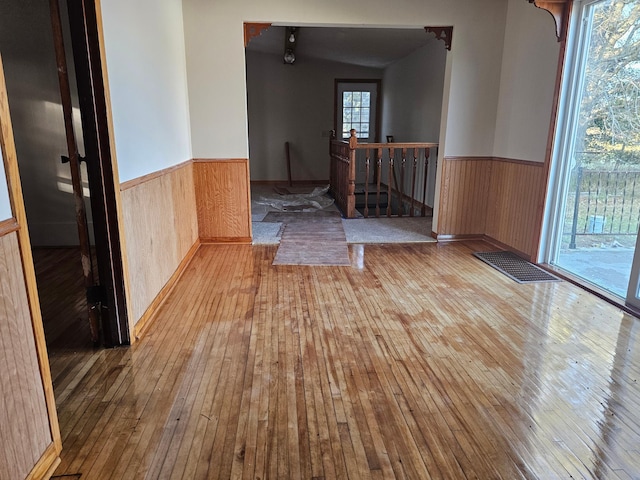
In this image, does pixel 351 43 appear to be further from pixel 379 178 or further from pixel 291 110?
pixel 379 178

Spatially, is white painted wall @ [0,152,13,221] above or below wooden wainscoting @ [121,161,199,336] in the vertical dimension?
above

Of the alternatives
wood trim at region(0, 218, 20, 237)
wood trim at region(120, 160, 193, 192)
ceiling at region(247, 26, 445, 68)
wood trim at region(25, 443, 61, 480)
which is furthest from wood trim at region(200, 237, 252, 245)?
ceiling at region(247, 26, 445, 68)

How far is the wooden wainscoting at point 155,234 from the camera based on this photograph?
2.53 metres

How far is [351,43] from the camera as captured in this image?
6.70m

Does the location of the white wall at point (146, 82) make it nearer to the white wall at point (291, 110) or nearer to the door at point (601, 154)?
the door at point (601, 154)

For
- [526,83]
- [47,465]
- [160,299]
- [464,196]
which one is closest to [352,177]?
[464,196]

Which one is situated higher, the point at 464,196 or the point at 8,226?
the point at 8,226

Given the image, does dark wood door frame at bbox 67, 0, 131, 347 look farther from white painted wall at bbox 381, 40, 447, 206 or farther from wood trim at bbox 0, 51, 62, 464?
white painted wall at bbox 381, 40, 447, 206

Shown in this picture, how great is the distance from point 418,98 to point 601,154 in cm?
369

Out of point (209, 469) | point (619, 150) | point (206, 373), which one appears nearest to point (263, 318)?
point (206, 373)

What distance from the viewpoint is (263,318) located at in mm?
2805

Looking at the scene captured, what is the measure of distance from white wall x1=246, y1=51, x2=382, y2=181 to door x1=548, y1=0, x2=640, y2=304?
5.89 m

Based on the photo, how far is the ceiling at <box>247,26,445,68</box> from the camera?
5934mm

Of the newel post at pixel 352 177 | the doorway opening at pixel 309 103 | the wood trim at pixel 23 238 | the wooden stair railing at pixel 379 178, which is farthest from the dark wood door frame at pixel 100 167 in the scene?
the doorway opening at pixel 309 103
